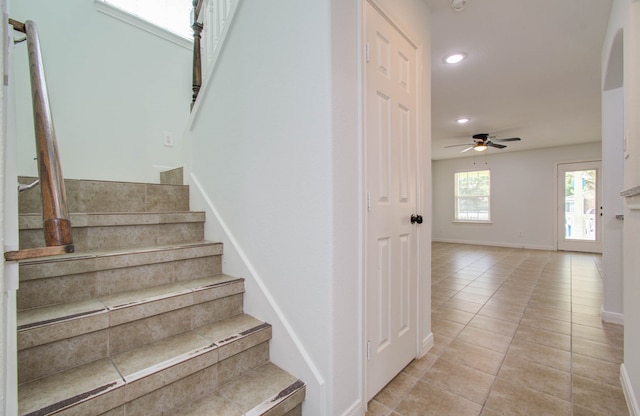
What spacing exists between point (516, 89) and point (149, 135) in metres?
4.14

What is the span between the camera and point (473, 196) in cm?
766

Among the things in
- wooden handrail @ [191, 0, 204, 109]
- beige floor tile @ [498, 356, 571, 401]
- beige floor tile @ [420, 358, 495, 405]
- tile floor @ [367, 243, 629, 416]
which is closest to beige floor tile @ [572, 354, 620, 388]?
tile floor @ [367, 243, 629, 416]

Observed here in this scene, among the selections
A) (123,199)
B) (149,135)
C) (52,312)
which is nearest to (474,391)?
(52,312)

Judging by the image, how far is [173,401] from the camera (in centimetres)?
114

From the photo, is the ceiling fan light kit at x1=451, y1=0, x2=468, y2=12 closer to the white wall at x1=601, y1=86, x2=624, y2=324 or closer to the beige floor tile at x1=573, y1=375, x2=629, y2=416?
the white wall at x1=601, y1=86, x2=624, y2=324

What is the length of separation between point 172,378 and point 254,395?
346mm

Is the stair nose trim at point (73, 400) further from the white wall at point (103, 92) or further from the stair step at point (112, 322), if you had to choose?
the white wall at point (103, 92)

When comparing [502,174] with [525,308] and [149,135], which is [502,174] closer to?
[525,308]

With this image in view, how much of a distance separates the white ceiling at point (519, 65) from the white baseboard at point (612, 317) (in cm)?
233

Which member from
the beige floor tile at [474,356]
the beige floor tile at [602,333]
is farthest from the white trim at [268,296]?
the beige floor tile at [602,333]

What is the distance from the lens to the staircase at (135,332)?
1033mm

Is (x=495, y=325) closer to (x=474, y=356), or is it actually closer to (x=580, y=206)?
(x=474, y=356)

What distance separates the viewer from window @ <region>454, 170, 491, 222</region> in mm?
7422

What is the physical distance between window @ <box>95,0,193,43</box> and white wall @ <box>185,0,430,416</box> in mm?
1752
